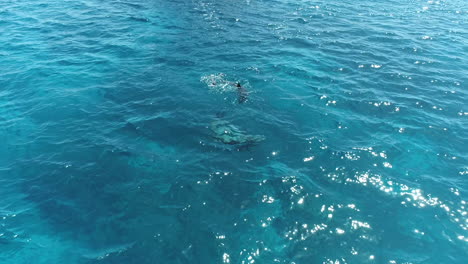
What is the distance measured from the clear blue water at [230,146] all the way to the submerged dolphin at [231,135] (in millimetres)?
460

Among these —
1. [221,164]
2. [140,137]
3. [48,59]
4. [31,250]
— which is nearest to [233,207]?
[221,164]

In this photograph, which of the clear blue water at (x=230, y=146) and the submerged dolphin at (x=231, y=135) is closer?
the clear blue water at (x=230, y=146)

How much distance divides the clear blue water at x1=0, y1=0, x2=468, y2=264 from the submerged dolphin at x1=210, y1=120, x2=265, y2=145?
0.46 m

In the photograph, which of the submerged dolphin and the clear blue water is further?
the submerged dolphin

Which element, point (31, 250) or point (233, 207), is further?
point (233, 207)

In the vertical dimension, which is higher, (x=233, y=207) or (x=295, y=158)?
(x=295, y=158)

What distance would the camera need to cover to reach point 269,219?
13727 mm

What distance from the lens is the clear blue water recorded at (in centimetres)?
1302

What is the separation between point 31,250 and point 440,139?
22.0 metres

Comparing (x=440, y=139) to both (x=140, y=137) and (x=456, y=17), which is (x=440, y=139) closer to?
(x=140, y=137)

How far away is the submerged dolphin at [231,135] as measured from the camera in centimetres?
1772

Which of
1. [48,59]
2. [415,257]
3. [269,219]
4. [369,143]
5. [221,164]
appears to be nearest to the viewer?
[415,257]

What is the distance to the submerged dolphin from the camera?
58.1 feet

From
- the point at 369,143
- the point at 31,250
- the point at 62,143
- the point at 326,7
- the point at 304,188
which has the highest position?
the point at 326,7
